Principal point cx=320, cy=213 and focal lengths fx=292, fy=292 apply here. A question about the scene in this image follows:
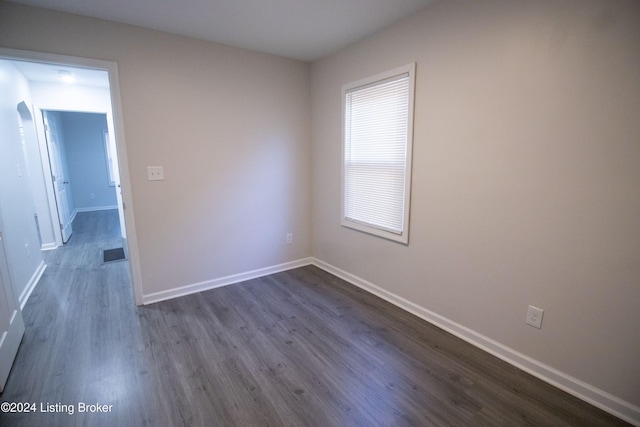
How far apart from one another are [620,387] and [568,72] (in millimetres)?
1704

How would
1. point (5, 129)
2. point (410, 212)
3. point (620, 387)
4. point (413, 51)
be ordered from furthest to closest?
point (5, 129)
point (410, 212)
point (413, 51)
point (620, 387)

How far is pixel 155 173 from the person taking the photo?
2.73 m

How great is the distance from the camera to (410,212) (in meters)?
2.52

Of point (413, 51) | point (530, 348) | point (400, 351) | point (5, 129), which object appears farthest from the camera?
point (5, 129)

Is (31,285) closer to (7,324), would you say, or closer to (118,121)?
(7,324)

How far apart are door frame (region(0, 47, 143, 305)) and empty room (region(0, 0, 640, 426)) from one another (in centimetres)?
2

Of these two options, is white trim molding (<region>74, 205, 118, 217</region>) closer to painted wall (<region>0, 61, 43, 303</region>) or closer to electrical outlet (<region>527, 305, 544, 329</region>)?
painted wall (<region>0, 61, 43, 303</region>)

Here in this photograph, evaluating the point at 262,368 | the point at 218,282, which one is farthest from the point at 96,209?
the point at 262,368

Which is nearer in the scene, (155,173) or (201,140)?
(155,173)

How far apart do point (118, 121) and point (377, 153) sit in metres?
2.31

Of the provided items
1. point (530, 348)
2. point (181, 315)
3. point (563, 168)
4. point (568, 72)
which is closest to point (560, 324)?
point (530, 348)

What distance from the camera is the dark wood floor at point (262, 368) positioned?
1.58 meters

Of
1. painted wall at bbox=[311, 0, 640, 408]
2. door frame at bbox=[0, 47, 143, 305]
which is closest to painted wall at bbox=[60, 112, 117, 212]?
door frame at bbox=[0, 47, 143, 305]

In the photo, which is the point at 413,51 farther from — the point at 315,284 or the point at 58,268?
the point at 58,268
